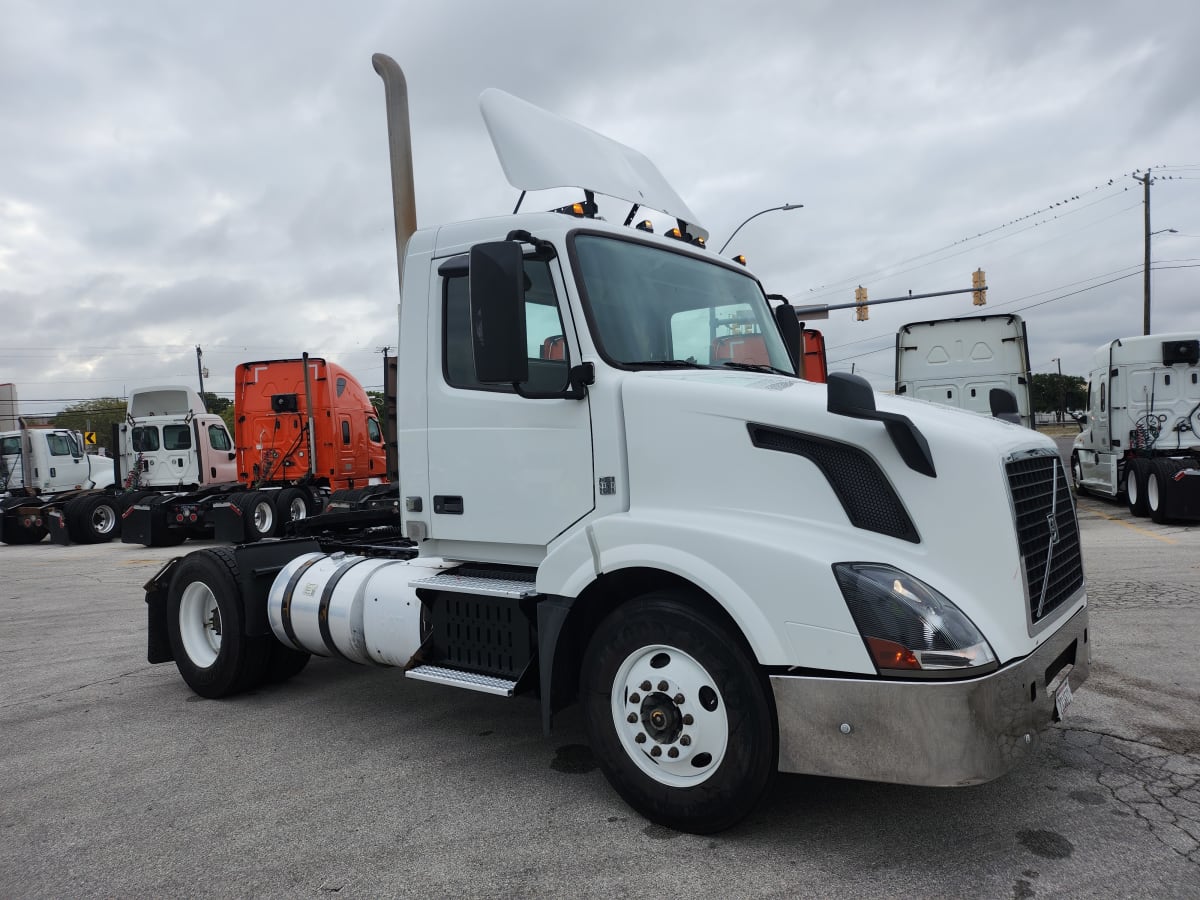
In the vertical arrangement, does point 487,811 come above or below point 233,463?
below

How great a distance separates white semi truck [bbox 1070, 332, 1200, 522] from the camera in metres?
13.7

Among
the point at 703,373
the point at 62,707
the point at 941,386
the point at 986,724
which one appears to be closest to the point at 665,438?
the point at 703,373

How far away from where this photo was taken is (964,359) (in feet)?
49.2

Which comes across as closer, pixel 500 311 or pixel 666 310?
pixel 500 311

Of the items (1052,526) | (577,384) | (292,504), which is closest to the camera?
(1052,526)

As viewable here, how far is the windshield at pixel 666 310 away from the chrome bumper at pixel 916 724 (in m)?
1.57

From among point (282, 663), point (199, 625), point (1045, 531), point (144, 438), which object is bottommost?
Result: point (282, 663)

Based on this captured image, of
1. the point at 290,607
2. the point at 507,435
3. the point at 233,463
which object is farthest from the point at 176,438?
the point at 507,435

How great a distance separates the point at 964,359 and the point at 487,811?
534 inches

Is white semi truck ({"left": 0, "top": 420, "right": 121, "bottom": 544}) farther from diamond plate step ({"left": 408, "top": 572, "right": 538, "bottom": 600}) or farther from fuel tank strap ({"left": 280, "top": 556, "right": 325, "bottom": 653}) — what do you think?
diamond plate step ({"left": 408, "top": 572, "right": 538, "bottom": 600})

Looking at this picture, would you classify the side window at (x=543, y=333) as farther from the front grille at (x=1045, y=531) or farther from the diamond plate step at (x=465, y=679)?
the front grille at (x=1045, y=531)

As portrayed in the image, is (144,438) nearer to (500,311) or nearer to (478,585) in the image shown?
(478,585)

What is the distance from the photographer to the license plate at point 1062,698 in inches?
129

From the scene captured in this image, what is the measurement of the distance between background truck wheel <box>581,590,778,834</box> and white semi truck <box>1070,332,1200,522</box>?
13068mm
